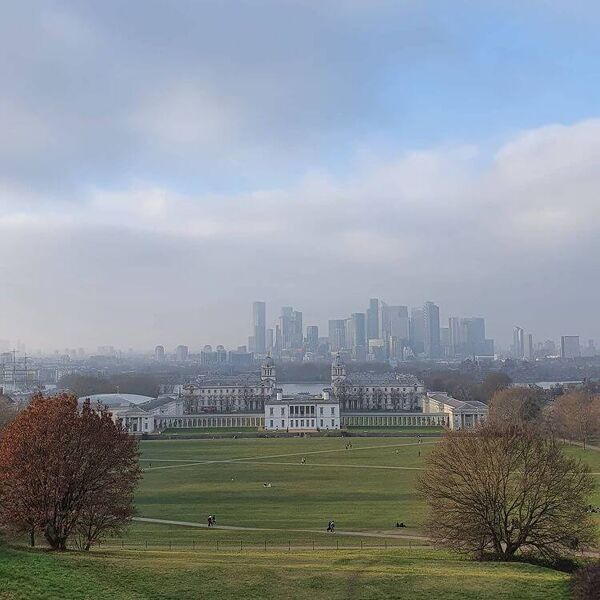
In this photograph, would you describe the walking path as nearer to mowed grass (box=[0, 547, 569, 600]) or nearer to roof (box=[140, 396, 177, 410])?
mowed grass (box=[0, 547, 569, 600])

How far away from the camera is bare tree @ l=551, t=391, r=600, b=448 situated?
220 feet

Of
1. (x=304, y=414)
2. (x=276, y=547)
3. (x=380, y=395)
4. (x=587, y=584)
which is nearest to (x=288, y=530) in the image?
(x=276, y=547)

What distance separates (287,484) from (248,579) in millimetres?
27968

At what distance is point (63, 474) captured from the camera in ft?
77.0

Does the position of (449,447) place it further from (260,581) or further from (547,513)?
(260,581)

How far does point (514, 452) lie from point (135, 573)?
45.3 ft

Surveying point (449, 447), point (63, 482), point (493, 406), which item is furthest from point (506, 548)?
point (493, 406)

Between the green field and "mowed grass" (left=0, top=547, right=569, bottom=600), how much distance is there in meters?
0.04

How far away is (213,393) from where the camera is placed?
130 meters

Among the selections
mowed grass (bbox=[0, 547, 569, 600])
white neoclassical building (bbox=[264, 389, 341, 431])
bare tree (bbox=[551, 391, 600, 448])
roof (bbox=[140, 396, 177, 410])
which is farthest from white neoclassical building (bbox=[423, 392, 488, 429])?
mowed grass (bbox=[0, 547, 569, 600])

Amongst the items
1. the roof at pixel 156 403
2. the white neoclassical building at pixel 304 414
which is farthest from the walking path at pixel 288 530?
the roof at pixel 156 403

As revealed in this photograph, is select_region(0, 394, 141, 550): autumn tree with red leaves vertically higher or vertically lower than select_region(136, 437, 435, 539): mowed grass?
higher

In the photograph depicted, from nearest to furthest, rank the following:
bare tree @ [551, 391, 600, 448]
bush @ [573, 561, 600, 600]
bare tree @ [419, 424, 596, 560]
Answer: bush @ [573, 561, 600, 600] → bare tree @ [419, 424, 596, 560] → bare tree @ [551, 391, 600, 448]

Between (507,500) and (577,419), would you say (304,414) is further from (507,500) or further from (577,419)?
(507,500)
